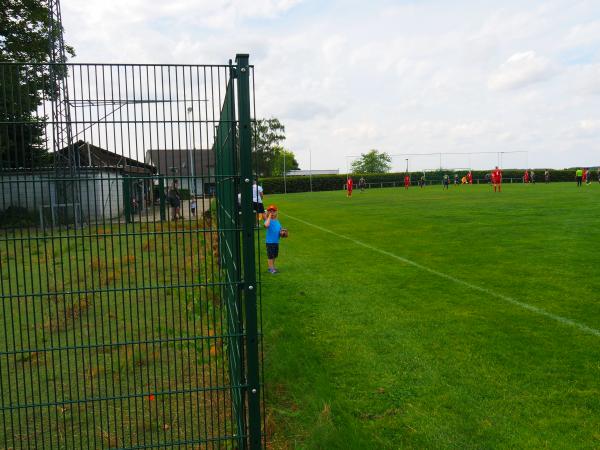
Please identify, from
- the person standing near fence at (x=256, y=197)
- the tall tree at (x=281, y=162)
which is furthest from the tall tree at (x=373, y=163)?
the person standing near fence at (x=256, y=197)

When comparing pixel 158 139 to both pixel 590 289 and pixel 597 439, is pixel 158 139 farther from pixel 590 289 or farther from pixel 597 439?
pixel 590 289

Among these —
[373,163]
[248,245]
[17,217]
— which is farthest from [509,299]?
[373,163]

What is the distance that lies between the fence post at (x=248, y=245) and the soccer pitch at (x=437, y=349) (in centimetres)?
71

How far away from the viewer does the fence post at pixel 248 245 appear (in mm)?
3662

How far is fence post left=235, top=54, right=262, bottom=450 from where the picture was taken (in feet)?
12.0

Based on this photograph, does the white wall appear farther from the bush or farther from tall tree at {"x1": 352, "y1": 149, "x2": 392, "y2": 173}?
tall tree at {"x1": 352, "y1": 149, "x2": 392, "y2": 173}

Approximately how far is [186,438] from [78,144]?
251 centimetres

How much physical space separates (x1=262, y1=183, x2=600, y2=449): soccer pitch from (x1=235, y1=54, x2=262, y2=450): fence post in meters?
0.71

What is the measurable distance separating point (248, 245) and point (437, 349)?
3.46 m

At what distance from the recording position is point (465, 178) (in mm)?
72500

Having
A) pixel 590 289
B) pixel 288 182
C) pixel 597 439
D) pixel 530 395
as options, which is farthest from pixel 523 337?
pixel 288 182

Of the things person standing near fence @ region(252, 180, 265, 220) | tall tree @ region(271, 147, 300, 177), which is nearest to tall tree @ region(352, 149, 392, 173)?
tall tree @ region(271, 147, 300, 177)

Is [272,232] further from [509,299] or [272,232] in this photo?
[509,299]

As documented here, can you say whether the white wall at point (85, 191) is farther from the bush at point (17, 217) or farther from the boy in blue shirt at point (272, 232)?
the boy in blue shirt at point (272, 232)
